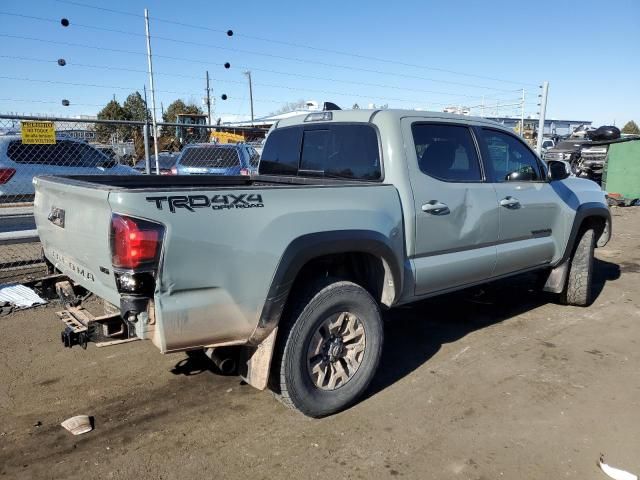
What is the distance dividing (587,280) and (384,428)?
11.4ft

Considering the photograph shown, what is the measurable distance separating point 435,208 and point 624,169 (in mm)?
14662

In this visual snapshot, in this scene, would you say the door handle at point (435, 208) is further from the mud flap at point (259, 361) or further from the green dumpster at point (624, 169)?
the green dumpster at point (624, 169)

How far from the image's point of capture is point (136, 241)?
248 cm

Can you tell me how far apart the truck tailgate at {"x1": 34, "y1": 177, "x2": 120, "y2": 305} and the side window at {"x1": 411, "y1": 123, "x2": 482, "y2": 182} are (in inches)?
87.5

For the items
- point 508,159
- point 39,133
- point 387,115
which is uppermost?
point 387,115

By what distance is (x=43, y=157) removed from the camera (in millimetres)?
8781

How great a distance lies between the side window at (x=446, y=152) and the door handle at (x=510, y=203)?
0.31 metres

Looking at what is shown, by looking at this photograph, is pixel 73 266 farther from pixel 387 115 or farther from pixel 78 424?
pixel 387 115

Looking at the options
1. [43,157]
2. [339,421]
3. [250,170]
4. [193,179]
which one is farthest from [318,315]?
[250,170]

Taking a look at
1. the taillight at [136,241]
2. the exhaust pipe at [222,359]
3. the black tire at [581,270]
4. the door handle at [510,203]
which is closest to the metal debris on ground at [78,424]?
the exhaust pipe at [222,359]

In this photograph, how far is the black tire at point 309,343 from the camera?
10.2 feet

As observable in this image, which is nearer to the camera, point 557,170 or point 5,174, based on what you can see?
point 557,170

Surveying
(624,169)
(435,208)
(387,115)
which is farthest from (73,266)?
(624,169)

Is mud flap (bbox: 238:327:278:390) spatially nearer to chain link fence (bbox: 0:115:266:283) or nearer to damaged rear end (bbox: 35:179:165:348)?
damaged rear end (bbox: 35:179:165:348)
